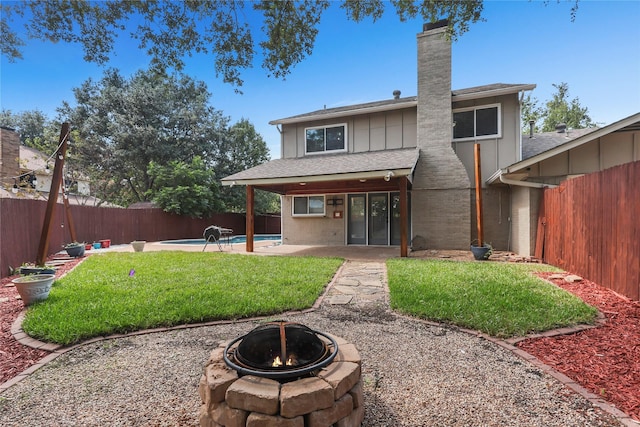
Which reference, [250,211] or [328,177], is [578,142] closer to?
[328,177]

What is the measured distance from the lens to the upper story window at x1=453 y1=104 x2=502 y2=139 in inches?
385

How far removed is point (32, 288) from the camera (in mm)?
4043

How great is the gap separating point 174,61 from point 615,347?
6.13m

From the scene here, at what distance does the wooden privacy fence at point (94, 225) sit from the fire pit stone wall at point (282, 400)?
7191mm

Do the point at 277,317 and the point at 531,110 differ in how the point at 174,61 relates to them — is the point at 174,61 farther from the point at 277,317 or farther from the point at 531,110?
the point at 531,110

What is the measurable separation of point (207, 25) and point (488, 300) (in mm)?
5362

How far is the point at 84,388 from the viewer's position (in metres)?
2.32

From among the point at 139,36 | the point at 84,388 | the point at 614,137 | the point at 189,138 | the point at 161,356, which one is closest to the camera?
the point at 84,388

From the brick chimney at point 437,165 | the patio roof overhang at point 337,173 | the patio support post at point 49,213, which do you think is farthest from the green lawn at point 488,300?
the patio support post at point 49,213

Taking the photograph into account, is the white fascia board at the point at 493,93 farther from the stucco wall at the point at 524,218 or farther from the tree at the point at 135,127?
the tree at the point at 135,127

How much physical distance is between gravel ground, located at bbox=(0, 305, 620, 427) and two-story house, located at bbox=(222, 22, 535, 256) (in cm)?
561

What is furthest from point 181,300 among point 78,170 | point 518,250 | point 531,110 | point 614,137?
point 531,110

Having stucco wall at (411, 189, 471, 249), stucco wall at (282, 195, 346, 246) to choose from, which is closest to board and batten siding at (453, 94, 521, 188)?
stucco wall at (411, 189, 471, 249)

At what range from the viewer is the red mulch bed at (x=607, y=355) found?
2172mm
